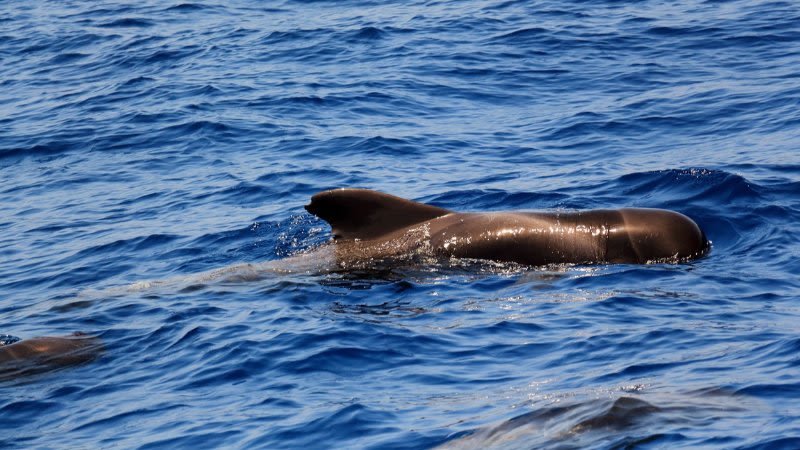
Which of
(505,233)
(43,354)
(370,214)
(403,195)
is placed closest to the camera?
(43,354)

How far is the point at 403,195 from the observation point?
16.9 metres

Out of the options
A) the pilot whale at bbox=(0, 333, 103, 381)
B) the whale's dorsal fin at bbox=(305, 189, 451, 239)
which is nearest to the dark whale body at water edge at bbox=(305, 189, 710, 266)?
the whale's dorsal fin at bbox=(305, 189, 451, 239)

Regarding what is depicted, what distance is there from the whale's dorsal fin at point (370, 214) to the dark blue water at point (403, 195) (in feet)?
2.31

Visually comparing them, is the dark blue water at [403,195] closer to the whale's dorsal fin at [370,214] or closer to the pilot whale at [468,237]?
the pilot whale at [468,237]

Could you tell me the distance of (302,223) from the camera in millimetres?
15766

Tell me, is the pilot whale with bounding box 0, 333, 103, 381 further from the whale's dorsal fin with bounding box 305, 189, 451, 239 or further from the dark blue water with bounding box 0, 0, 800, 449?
the whale's dorsal fin with bounding box 305, 189, 451, 239

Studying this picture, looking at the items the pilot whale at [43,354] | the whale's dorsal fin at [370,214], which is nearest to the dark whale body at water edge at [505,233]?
the whale's dorsal fin at [370,214]

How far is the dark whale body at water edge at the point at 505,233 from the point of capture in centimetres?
1298

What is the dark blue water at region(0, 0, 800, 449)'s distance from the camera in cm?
914

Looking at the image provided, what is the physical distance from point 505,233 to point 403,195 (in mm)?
3883

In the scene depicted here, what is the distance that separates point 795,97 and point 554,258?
883 cm

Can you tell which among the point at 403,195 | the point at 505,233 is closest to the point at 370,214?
the point at 505,233

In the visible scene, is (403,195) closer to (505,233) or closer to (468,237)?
(468,237)

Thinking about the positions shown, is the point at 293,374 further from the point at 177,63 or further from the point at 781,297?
the point at 177,63
